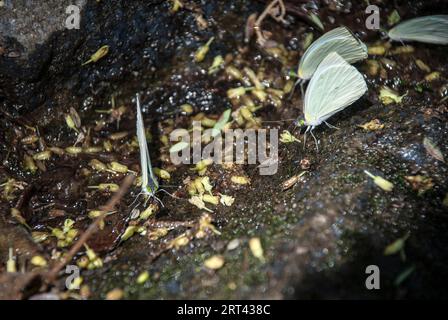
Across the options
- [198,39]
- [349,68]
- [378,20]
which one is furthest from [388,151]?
[198,39]

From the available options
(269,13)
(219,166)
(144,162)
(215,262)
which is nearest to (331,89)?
(219,166)

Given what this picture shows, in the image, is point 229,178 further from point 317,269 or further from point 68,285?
point 68,285

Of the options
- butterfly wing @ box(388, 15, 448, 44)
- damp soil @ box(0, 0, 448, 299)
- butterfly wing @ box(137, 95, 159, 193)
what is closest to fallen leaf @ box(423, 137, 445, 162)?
damp soil @ box(0, 0, 448, 299)

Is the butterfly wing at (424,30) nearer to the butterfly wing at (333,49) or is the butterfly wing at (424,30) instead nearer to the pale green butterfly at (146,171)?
the butterfly wing at (333,49)

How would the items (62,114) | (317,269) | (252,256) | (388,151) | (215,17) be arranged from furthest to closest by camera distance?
(215,17) < (62,114) < (388,151) < (252,256) < (317,269)

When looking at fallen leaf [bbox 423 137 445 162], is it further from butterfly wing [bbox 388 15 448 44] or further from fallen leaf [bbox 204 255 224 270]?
fallen leaf [bbox 204 255 224 270]
